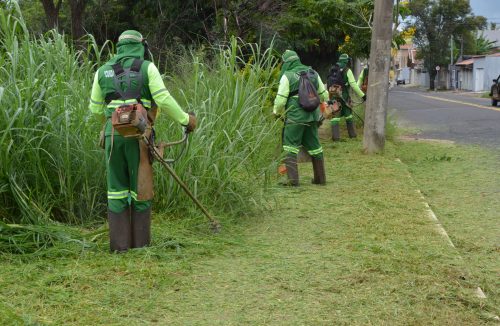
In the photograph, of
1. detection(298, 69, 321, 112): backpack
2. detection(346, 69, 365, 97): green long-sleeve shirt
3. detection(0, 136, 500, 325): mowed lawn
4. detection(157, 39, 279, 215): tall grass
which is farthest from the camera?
detection(346, 69, 365, 97): green long-sleeve shirt

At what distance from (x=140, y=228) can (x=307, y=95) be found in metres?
3.75

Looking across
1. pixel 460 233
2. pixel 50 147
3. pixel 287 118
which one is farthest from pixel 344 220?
pixel 50 147

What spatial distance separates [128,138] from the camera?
531 cm

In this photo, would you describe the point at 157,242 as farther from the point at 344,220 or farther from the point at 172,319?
the point at 344,220

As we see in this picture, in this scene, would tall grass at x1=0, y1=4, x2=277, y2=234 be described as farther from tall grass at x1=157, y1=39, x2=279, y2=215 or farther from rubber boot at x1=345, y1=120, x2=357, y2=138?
rubber boot at x1=345, y1=120, x2=357, y2=138

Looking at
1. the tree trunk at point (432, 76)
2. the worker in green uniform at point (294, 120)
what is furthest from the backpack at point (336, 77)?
the tree trunk at point (432, 76)

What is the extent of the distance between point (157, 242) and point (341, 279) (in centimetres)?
161

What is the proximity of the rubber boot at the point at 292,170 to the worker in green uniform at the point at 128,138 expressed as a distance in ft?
11.0

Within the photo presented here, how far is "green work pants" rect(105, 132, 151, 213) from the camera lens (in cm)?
535

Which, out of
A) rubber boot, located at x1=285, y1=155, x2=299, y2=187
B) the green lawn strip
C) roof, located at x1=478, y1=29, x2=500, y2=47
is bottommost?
the green lawn strip

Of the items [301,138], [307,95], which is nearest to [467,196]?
[301,138]

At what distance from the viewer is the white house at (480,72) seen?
2367 inches

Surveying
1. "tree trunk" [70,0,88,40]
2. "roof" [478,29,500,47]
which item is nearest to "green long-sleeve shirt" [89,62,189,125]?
"tree trunk" [70,0,88,40]

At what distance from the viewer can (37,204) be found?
5.75 m
